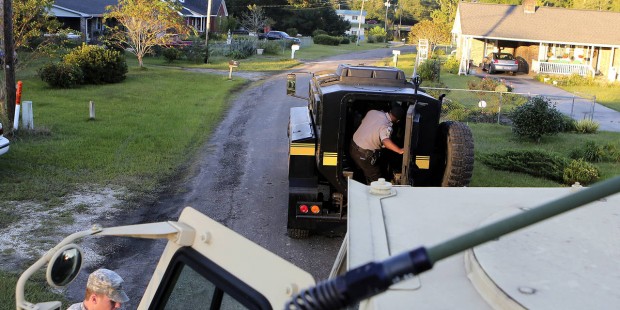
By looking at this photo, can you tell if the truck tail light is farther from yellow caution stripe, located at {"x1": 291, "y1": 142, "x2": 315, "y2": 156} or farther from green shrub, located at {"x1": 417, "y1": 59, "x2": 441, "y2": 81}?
green shrub, located at {"x1": 417, "y1": 59, "x2": 441, "y2": 81}

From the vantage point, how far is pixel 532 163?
44.4 ft

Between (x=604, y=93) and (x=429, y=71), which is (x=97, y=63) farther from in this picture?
(x=604, y=93)

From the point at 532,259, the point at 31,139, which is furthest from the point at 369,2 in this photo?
the point at 532,259

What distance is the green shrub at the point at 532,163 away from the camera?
13.2 meters

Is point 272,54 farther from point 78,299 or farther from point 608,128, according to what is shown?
point 78,299

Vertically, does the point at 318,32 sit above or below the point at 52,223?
above

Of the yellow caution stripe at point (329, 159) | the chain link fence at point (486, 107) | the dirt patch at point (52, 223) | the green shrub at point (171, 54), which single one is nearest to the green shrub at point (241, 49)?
the green shrub at point (171, 54)

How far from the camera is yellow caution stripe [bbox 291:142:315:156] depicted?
8945 mm

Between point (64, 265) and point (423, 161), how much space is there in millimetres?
6671

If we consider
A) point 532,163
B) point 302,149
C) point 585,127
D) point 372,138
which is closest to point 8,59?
point 302,149

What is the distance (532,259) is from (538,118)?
611 inches

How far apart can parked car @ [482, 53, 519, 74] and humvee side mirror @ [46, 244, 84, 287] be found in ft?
130

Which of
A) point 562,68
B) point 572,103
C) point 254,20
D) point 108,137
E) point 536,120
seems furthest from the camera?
point 254,20

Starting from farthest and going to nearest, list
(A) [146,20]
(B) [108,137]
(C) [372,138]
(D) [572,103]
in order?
(A) [146,20], (D) [572,103], (B) [108,137], (C) [372,138]
